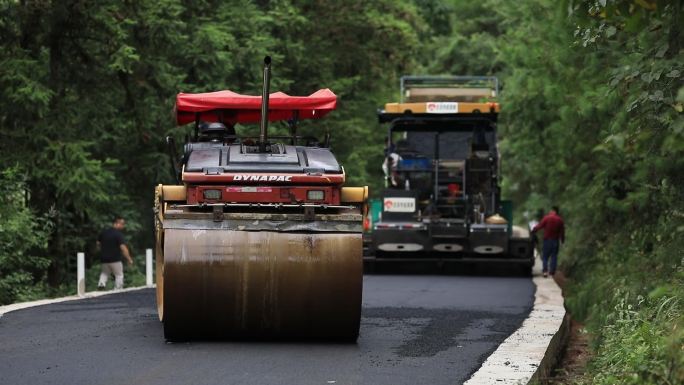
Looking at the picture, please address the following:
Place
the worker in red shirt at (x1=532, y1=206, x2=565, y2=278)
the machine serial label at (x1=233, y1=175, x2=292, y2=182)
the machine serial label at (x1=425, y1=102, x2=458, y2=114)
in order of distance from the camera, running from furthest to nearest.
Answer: the machine serial label at (x1=425, y1=102, x2=458, y2=114) < the worker in red shirt at (x1=532, y1=206, x2=565, y2=278) < the machine serial label at (x1=233, y1=175, x2=292, y2=182)

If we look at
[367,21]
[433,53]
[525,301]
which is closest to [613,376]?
[525,301]

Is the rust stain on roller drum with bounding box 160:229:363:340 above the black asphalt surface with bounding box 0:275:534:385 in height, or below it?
above

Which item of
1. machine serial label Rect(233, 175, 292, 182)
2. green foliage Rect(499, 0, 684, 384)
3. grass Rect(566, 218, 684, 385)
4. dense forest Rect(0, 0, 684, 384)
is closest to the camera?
grass Rect(566, 218, 684, 385)

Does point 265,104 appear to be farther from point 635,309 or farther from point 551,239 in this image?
point 551,239

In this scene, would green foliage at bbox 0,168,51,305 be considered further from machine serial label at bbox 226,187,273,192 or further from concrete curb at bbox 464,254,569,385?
machine serial label at bbox 226,187,273,192

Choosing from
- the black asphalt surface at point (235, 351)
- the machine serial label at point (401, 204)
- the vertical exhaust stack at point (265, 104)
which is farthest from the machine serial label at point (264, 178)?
the machine serial label at point (401, 204)

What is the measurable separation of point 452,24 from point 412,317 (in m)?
41.0

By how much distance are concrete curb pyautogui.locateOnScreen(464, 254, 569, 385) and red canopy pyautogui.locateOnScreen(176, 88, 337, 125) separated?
3415 millimetres

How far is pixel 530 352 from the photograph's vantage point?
11.7 meters

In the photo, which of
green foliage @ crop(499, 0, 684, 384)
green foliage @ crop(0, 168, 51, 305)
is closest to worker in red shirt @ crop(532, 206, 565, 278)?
green foliage @ crop(499, 0, 684, 384)

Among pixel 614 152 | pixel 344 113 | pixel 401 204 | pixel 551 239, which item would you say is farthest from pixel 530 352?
pixel 344 113

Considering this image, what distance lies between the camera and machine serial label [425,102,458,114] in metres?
28.6

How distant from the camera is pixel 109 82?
2897cm

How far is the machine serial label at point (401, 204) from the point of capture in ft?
91.1
